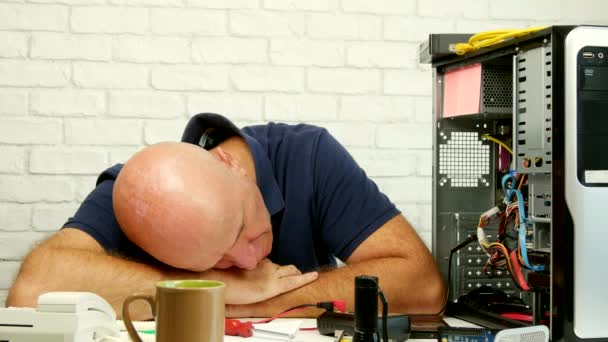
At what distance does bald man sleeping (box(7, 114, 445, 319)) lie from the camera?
3.62 ft

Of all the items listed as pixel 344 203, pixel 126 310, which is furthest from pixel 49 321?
pixel 344 203

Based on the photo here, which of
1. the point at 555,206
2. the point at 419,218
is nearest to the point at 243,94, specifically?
the point at 419,218

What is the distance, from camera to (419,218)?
196cm

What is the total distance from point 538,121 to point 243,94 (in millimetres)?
1050

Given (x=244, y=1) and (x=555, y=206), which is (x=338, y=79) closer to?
(x=244, y=1)

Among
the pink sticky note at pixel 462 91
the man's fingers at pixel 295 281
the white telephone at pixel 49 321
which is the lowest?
the man's fingers at pixel 295 281

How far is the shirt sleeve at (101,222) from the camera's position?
1.36 metres

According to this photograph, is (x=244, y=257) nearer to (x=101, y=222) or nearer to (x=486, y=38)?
(x=101, y=222)

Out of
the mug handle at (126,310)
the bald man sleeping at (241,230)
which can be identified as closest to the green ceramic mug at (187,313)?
the mug handle at (126,310)

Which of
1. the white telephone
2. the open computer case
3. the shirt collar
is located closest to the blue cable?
the open computer case

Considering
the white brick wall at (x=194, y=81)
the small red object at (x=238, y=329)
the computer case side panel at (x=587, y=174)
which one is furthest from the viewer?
the white brick wall at (x=194, y=81)

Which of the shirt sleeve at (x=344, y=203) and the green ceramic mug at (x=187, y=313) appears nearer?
the green ceramic mug at (x=187, y=313)

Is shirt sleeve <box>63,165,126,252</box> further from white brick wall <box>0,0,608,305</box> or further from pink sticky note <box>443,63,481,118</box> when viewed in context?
pink sticky note <box>443,63,481,118</box>

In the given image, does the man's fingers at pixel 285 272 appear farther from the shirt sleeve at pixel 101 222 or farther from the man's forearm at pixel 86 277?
the shirt sleeve at pixel 101 222
